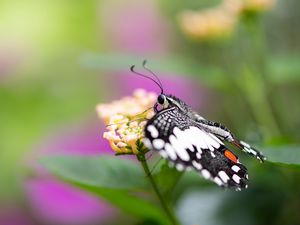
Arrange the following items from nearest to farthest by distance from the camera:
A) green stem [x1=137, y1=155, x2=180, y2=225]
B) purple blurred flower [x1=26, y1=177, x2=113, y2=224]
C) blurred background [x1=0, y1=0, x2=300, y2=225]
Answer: green stem [x1=137, y1=155, x2=180, y2=225] < blurred background [x1=0, y1=0, x2=300, y2=225] < purple blurred flower [x1=26, y1=177, x2=113, y2=224]

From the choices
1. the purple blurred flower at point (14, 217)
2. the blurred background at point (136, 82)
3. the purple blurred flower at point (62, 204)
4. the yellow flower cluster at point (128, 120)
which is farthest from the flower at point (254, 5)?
the purple blurred flower at point (14, 217)

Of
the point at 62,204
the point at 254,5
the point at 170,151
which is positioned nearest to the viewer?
the point at 170,151

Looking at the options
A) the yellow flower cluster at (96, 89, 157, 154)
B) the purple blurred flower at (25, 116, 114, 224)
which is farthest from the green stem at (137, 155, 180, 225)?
the purple blurred flower at (25, 116, 114, 224)

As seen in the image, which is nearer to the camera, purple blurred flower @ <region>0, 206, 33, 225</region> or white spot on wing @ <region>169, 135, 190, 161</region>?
white spot on wing @ <region>169, 135, 190, 161</region>

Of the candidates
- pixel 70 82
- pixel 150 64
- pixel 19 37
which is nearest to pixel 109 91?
pixel 70 82

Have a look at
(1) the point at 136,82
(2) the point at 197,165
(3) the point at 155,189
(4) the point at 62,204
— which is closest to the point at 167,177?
(3) the point at 155,189

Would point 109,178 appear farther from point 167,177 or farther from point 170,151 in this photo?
point 170,151

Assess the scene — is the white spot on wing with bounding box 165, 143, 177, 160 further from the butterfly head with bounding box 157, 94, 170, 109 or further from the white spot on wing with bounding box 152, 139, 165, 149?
the butterfly head with bounding box 157, 94, 170, 109
